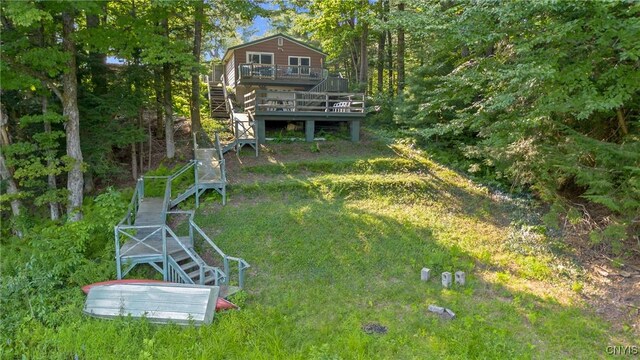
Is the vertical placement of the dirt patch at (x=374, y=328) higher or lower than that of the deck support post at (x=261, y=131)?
lower

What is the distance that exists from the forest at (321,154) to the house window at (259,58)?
6.85 m

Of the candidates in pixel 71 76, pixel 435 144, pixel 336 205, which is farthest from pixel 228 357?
pixel 435 144

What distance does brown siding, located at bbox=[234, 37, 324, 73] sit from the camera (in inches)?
851

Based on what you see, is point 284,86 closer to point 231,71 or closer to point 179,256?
point 231,71

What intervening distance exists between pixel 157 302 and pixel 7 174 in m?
6.73

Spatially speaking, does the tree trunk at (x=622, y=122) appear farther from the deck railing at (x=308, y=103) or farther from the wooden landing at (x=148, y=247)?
the wooden landing at (x=148, y=247)

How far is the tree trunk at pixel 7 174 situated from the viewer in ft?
32.5

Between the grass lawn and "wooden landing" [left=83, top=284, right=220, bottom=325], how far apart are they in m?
0.21

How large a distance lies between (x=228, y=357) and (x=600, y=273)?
312 inches

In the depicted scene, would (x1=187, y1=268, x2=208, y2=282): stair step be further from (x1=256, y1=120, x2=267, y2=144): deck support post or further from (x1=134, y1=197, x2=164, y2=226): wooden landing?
(x1=256, y1=120, x2=267, y2=144): deck support post

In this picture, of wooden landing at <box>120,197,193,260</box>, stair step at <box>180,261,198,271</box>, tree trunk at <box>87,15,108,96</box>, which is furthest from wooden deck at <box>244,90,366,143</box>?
stair step at <box>180,261,198,271</box>

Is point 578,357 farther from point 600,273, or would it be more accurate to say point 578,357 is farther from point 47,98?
point 47,98

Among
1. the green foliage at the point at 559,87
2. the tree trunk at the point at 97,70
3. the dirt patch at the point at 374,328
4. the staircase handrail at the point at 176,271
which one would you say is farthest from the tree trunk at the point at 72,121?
the green foliage at the point at 559,87

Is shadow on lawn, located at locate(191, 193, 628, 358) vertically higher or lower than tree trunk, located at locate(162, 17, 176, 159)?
lower
